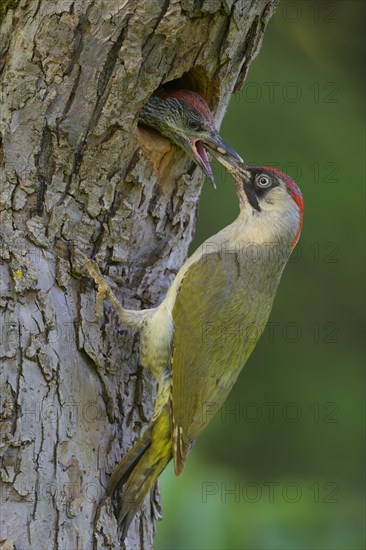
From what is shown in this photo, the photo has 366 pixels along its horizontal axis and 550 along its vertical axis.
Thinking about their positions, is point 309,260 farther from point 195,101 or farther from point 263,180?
point 195,101

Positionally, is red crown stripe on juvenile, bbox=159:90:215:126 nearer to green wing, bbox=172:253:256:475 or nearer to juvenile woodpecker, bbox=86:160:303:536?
juvenile woodpecker, bbox=86:160:303:536

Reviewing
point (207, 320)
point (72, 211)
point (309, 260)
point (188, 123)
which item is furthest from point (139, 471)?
point (309, 260)

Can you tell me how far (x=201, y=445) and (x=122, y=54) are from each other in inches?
153

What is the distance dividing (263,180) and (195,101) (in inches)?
20.4

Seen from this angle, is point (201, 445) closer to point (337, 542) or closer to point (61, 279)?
point (337, 542)

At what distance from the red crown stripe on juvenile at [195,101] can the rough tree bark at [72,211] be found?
26 cm

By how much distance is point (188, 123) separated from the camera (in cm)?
482

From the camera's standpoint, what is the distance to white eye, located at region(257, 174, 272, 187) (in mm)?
4898

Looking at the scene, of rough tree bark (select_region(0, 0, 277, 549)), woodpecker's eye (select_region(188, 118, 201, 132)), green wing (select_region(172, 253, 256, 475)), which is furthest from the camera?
woodpecker's eye (select_region(188, 118, 201, 132))

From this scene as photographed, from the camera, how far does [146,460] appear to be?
4.27 metres

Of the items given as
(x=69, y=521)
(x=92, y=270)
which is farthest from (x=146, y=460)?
(x=92, y=270)

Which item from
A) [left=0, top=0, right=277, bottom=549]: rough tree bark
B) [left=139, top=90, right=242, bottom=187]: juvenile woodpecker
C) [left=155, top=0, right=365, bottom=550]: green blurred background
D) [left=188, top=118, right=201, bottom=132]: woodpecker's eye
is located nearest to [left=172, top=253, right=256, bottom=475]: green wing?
[left=0, top=0, right=277, bottom=549]: rough tree bark

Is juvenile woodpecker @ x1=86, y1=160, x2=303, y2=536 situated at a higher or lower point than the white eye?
lower

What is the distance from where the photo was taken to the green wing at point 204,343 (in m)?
4.41
